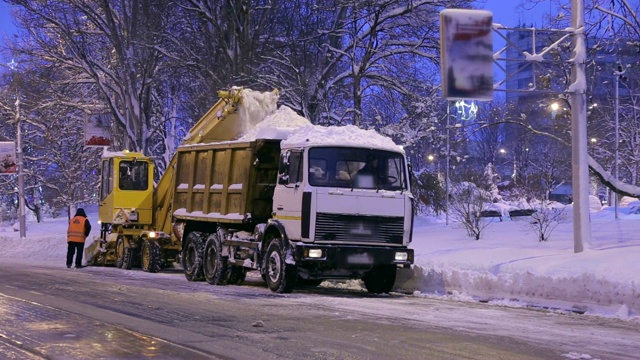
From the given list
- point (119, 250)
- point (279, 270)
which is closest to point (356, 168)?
point (279, 270)

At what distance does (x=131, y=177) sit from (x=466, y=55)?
12030 mm

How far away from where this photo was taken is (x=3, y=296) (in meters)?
14.2

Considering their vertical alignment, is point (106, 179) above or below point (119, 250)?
above

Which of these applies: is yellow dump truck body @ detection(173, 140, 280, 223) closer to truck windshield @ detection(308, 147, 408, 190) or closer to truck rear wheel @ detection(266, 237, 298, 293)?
truck rear wheel @ detection(266, 237, 298, 293)

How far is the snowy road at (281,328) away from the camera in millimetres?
8828

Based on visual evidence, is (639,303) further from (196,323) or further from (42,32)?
(42,32)

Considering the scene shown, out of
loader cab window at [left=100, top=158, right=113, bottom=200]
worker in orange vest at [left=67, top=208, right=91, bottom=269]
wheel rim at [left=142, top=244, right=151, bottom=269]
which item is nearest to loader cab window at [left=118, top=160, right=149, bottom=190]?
loader cab window at [left=100, top=158, right=113, bottom=200]

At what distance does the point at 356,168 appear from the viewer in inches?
593

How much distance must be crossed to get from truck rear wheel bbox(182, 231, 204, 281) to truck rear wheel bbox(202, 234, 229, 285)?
243mm

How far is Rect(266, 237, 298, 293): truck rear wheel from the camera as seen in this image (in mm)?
14977

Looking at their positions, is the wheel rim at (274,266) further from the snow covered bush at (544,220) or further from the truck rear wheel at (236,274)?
the snow covered bush at (544,220)

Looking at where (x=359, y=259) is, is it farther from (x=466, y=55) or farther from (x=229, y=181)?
(x=466, y=55)

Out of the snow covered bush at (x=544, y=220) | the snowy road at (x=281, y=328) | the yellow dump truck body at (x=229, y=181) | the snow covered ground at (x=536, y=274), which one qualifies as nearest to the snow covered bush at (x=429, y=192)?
the snow covered bush at (x=544, y=220)

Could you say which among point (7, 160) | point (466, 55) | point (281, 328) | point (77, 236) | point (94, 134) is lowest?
point (281, 328)
